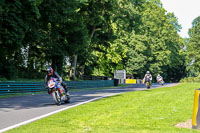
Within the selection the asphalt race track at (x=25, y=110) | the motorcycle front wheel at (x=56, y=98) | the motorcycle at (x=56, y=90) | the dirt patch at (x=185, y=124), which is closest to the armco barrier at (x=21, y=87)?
the asphalt race track at (x=25, y=110)

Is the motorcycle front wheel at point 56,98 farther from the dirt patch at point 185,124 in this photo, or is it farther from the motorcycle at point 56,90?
the dirt patch at point 185,124

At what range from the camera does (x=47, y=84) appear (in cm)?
1378

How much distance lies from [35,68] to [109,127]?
32.9 m

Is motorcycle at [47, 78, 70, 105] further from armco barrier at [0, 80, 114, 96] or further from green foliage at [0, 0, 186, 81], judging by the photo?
armco barrier at [0, 80, 114, 96]

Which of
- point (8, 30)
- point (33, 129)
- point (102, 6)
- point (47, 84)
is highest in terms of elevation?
point (102, 6)

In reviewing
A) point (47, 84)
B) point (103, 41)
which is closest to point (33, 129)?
point (47, 84)

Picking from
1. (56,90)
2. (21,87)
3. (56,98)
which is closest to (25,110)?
(56,98)

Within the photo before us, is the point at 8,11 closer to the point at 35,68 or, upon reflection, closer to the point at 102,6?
the point at 102,6

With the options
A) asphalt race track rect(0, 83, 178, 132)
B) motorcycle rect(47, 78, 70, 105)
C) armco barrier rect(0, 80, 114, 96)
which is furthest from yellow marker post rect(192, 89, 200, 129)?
armco barrier rect(0, 80, 114, 96)

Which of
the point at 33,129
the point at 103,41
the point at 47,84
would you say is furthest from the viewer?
the point at 103,41

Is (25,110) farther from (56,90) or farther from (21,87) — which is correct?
(21,87)

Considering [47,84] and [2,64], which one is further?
[2,64]

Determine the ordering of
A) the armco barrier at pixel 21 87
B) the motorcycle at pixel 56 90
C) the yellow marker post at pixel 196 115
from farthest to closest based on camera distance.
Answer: the armco barrier at pixel 21 87
the motorcycle at pixel 56 90
the yellow marker post at pixel 196 115

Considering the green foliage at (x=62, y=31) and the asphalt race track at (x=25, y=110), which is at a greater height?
the green foliage at (x=62, y=31)
